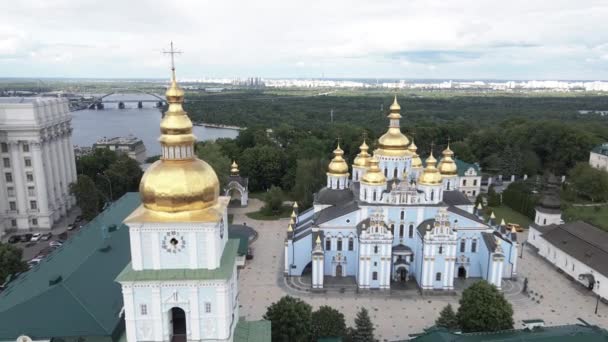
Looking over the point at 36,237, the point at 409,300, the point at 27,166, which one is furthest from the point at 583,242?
the point at 27,166

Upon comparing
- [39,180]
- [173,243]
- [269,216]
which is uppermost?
[173,243]

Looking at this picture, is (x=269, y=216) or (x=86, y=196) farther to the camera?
(x=269, y=216)

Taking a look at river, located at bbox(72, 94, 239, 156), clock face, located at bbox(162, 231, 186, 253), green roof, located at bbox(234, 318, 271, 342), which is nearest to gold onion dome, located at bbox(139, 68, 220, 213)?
clock face, located at bbox(162, 231, 186, 253)

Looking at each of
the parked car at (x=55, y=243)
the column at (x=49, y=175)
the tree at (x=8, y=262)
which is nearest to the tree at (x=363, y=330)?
the tree at (x=8, y=262)

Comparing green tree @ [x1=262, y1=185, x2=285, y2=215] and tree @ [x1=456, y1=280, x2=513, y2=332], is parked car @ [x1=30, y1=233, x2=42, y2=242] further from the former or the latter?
tree @ [x1=456, y1=280, x2=513, y2=332]

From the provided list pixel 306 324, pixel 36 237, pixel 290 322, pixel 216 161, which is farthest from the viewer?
pixel 216 161

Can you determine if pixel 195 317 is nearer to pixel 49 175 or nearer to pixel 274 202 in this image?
pixel 274 202

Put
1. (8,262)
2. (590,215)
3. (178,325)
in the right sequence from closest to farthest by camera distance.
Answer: (178,325) → (8,262) → (590,215)

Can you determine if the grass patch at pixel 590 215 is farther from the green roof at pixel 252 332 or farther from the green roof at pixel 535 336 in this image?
the green roof at pixel 252 332
